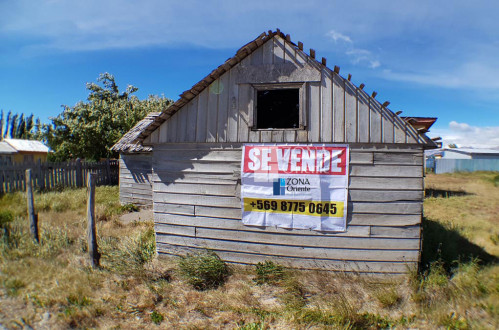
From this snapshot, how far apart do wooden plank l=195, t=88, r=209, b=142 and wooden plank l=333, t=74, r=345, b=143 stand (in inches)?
109

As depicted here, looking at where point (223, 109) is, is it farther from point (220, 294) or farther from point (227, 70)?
point (220, 294)

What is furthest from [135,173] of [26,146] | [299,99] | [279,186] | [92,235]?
[26,146]

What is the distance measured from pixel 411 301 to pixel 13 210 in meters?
12.0

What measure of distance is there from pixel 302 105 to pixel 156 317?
4.68 m

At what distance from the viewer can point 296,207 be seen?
5930mm

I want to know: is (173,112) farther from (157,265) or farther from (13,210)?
(13,210)

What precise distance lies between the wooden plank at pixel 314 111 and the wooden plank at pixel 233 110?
5.07ft

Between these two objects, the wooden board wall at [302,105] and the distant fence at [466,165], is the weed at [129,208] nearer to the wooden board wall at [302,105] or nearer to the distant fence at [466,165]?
the wooden board wall at [302,105]

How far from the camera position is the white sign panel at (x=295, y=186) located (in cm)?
575

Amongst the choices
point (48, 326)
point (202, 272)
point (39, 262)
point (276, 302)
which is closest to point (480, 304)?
point (276, 302)

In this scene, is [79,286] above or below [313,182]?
below

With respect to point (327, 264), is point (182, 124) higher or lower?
higher

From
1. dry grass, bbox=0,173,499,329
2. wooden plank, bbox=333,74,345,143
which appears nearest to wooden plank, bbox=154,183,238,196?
dry grass, bbox=0,173,499,329

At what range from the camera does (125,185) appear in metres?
12.6
